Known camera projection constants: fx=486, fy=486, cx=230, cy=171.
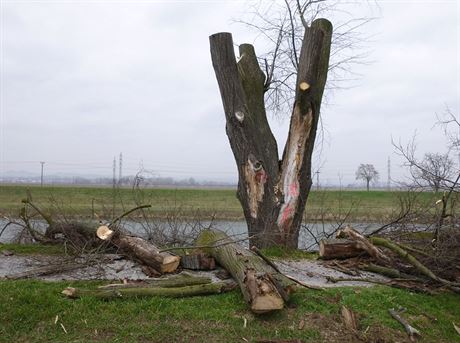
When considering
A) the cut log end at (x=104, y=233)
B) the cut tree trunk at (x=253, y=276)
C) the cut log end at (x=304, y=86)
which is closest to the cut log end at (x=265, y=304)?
the cut tree trunk at (x=253, y=276)

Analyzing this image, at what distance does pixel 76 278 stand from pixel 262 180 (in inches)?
144

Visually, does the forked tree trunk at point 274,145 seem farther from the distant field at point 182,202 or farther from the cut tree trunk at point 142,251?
the cut tree trunk at point 142,251

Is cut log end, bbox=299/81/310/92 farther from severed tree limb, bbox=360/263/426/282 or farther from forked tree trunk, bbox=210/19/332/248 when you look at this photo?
severed tree limb, bbox=360/263/426/282

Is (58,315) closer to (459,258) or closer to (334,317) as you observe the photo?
A: (334,317)

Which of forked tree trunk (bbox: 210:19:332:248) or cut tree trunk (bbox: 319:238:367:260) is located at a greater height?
forked tree trunk (bbox: 210:19:332:248)

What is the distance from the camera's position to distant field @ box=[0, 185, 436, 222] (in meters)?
10.0

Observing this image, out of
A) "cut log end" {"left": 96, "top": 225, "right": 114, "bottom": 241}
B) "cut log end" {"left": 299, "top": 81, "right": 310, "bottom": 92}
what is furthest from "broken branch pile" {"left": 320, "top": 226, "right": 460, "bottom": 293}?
"cut log end" {"left": 96, "top": 225, "right": 114, "bottom": 241}

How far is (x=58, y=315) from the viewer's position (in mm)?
4984

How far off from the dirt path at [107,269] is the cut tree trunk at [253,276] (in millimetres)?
394

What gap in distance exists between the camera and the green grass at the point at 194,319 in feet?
15.5

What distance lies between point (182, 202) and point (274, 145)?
424 centimetres

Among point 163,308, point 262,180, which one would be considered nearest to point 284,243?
point 262,180

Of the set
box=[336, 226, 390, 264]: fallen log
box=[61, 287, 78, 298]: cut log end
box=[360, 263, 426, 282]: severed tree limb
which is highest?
box=[336, 226, 390, 264]: fallen log

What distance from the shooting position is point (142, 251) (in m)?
6.80
